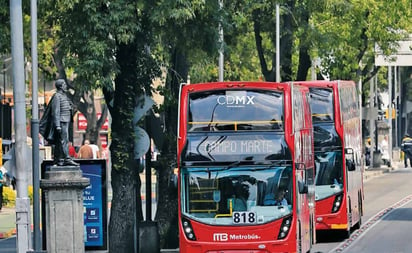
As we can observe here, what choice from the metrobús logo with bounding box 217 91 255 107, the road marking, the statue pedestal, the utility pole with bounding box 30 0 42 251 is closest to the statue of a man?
the statue pedestal

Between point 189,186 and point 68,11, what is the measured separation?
3787 mm

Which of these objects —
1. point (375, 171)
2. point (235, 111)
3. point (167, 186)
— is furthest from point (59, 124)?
point (375, 171)

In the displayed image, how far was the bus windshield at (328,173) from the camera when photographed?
2720 centimetres

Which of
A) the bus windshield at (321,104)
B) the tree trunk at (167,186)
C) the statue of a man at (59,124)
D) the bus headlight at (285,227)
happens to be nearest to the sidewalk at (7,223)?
the tree trunk at (167,186)

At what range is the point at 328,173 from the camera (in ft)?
89.5

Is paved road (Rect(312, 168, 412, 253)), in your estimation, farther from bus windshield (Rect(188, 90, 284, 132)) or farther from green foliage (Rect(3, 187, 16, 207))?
green foliage (Rect(3, 187, 16, 207))

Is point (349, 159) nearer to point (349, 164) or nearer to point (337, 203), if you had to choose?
point (349, 164)

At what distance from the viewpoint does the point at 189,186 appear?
20.3m

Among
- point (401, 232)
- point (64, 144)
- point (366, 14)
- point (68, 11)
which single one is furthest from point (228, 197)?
point (366, 14)

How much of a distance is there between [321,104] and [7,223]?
12.1m

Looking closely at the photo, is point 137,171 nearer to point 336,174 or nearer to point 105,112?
point 336,174

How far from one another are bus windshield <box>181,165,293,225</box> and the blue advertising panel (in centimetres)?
274

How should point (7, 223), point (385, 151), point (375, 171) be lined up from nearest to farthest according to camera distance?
point (7, 223), point (375, 171), point (385, 151)

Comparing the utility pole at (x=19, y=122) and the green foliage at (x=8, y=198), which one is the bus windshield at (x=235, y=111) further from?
the green foliage at (x=8, y=198)
